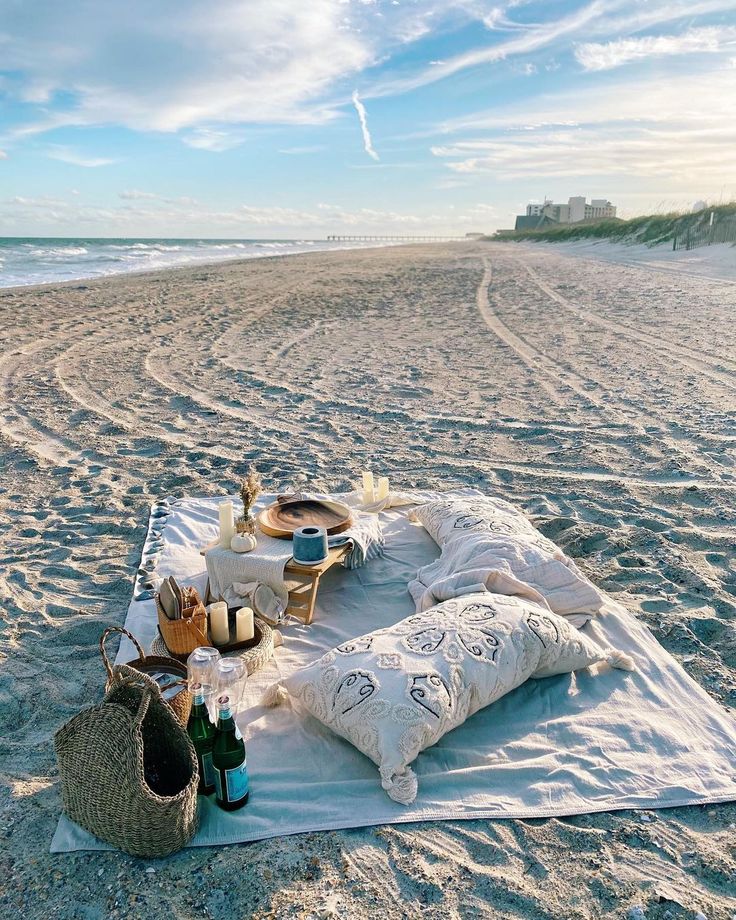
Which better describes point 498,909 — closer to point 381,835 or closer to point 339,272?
point 381,835

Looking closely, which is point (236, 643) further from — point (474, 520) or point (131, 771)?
point (474, 520)

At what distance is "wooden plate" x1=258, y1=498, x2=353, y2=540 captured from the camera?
13.0 ft

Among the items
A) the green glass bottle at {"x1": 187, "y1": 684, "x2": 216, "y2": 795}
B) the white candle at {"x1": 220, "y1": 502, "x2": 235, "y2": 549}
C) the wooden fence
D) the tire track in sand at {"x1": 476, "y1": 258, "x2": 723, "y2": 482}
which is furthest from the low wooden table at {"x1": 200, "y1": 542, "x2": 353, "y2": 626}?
the wooden fence

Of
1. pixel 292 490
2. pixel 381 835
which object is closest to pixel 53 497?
pixel 292 490

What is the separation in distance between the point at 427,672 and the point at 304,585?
1.23m

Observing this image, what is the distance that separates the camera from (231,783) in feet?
7.99

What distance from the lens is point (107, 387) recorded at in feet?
28.1

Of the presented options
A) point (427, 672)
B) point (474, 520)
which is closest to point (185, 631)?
point (427, 672)

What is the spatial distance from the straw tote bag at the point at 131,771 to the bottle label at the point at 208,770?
10 cm

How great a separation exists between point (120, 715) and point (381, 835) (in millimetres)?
961

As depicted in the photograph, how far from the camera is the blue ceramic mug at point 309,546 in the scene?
142 inches

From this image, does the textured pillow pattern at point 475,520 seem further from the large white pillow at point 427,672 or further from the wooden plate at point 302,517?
the large white pillow at point 427,672

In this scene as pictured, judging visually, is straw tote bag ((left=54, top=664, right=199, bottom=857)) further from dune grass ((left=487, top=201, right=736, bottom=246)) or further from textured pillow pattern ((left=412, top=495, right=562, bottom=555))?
dune grass ((left=487, top=201, right=736, bottom=246))

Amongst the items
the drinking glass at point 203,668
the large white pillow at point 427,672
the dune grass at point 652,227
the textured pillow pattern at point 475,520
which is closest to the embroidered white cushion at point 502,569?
the textured pillow pattern at point 475,520
